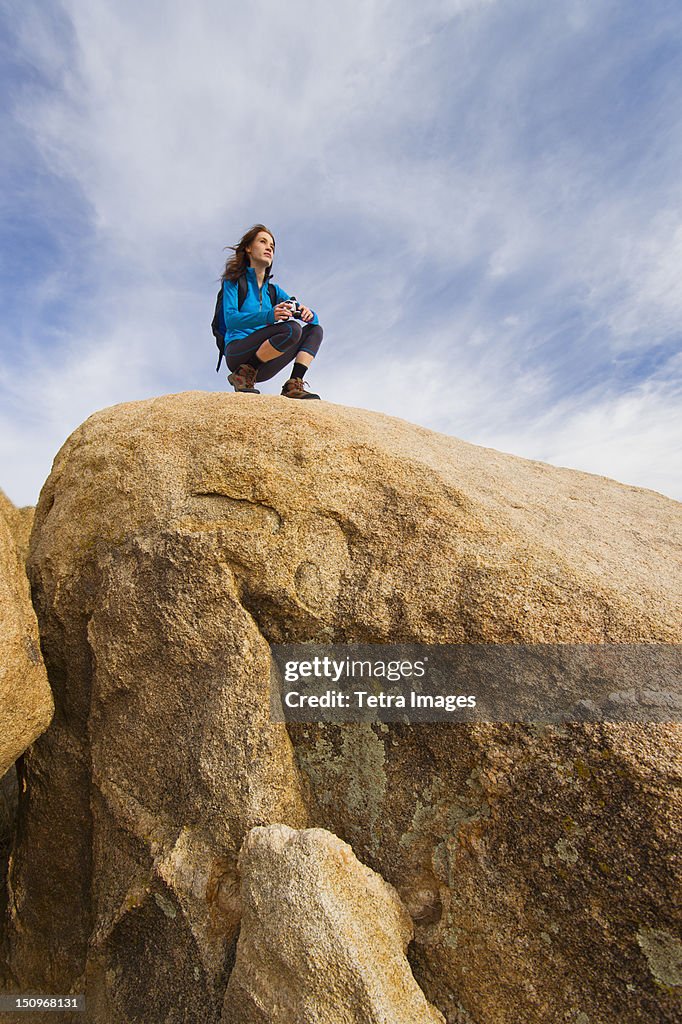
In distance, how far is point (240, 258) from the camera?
8016 millimetres

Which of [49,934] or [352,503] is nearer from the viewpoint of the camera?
[352,503]

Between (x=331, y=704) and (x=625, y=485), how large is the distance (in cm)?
464

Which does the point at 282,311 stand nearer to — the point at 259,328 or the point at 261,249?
the point at 259,328

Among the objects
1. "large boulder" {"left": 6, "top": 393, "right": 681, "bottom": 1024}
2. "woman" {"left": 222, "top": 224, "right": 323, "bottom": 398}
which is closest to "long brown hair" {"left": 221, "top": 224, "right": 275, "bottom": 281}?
"woman" {"left": 222, "top": 224, "right": 323, "bottom": 398}

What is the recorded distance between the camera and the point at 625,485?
7.45 meters

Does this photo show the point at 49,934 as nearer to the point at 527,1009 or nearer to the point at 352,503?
the point at 527,1009

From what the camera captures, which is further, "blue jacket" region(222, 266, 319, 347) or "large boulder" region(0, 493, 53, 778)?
"blue jacket" region(222, 266, 319, 347)

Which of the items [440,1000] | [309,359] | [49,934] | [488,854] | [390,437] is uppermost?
[309,359]

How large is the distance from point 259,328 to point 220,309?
0.61 metres

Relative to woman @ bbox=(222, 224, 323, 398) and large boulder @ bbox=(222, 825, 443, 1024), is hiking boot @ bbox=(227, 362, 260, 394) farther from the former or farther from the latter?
large boulder @ bbox=(222, 825, 443, 1024)

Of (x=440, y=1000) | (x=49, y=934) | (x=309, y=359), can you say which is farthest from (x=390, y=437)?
(x=49, y=934)

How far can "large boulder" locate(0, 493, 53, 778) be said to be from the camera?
4809 millimetres

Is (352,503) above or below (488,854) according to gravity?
above

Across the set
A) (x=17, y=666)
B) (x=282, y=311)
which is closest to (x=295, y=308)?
(x=282, y=311)
